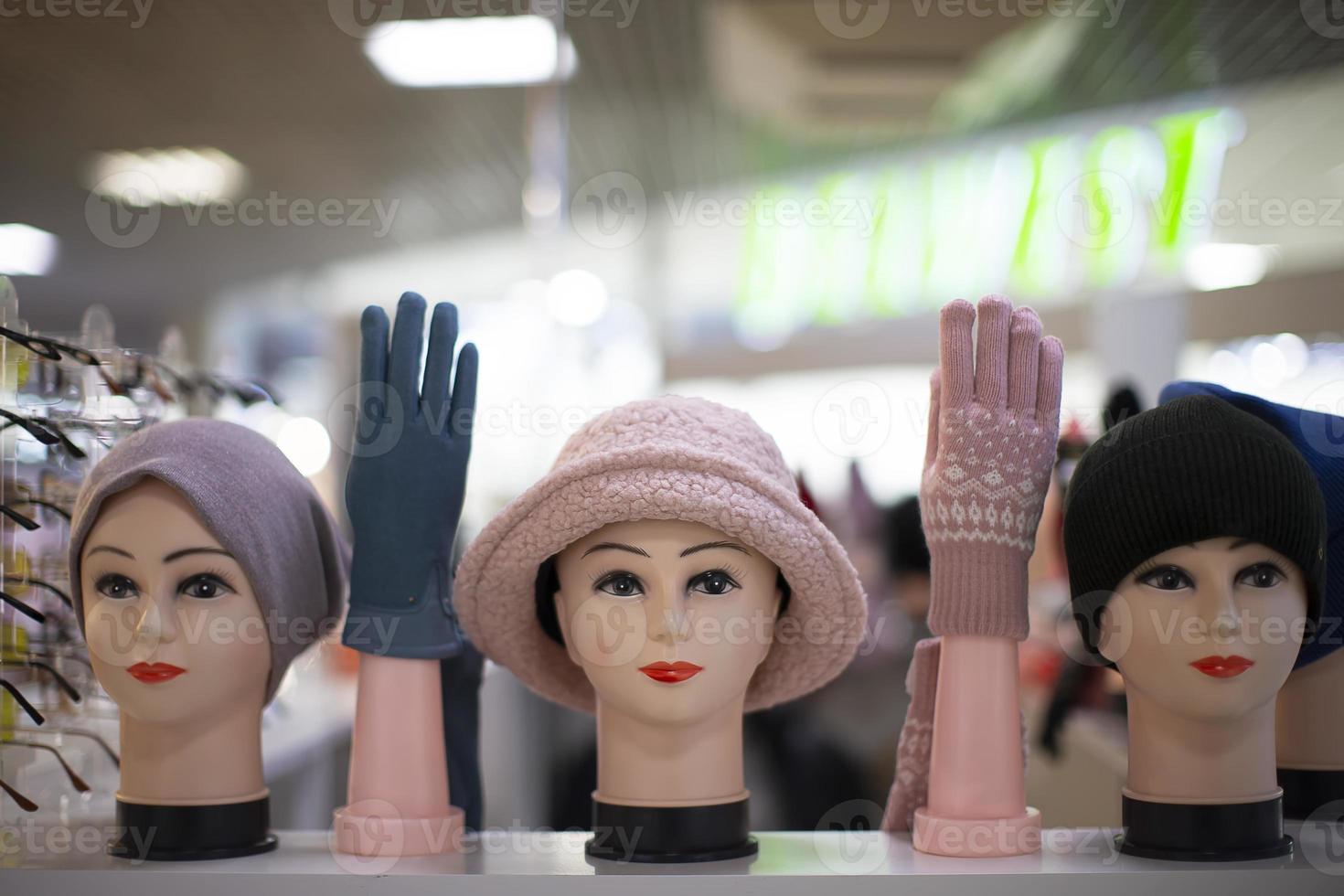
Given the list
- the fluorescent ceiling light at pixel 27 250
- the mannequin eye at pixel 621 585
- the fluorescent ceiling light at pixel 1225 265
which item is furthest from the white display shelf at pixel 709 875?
the fluorescent ceiling light at pixel 1225 265

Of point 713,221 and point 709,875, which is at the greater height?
point 713,221

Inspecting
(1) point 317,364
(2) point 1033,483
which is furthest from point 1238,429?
(1) point 317,364

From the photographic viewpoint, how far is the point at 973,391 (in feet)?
4.65

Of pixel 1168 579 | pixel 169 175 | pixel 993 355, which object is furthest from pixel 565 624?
pixel 169 175

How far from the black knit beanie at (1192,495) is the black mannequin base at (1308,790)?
0.34m

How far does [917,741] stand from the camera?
1.53 meters

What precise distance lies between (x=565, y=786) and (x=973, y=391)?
2.35 metres

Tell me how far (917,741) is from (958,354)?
0.53m

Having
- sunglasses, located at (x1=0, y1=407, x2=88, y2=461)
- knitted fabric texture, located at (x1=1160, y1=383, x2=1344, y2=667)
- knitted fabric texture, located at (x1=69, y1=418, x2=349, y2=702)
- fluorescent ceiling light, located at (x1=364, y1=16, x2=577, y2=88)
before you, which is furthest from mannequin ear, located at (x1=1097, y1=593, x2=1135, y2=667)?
fluorescent ceiling light, located at (x1=364, y1=16, x2=577, y2=88)

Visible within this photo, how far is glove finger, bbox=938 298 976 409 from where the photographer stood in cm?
141

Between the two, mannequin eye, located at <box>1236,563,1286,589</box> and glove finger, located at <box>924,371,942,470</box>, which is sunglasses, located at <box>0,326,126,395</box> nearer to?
glove finger, located at <box>924,371,942,470</box>

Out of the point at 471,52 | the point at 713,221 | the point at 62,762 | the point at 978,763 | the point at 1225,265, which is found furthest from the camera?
the point at 713,221

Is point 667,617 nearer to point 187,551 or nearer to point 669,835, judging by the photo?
point 669,835

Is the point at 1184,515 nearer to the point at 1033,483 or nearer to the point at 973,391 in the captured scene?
the point at 1033,483
